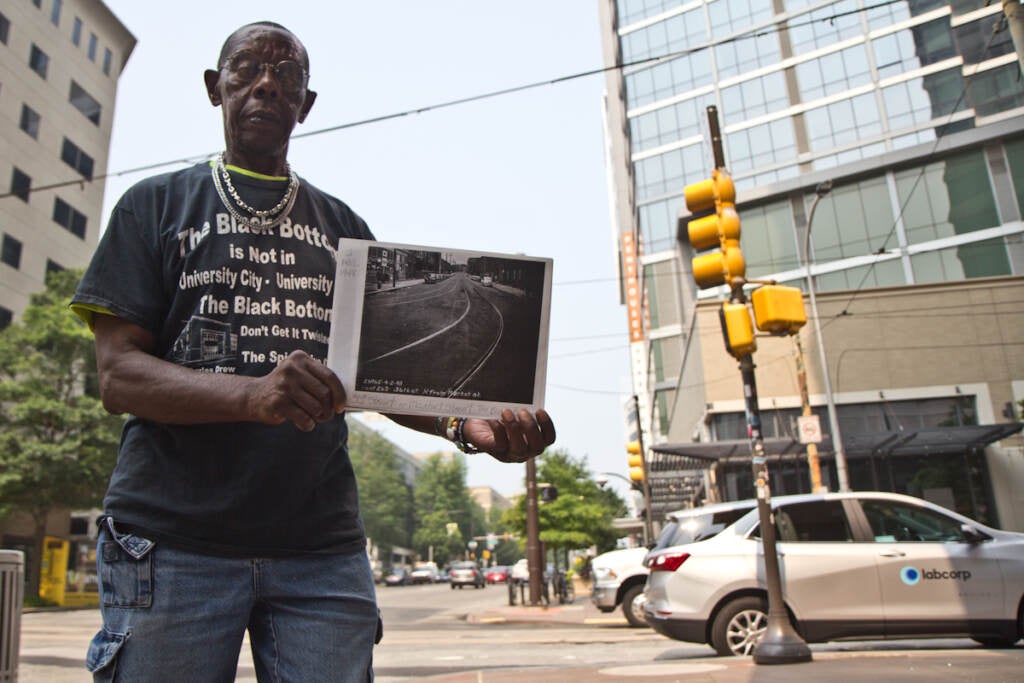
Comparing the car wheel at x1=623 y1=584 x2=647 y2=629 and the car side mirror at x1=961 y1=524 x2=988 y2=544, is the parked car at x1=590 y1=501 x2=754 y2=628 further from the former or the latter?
the car side mirror at x1=961 y1=524 x2=988 y2=544

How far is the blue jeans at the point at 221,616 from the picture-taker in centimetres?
146

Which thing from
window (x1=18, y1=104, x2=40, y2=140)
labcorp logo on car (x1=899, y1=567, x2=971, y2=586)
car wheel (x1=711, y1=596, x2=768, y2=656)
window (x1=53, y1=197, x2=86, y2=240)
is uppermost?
window (x1=18, y1=104, x2=40, y2=140)

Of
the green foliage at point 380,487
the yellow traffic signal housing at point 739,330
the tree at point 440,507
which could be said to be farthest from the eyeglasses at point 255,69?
the tree at point 440,507

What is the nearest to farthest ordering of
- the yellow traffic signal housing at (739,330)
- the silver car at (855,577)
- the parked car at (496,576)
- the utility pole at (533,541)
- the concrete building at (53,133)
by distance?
the silver car at (855,577), the yellow traffic signal housing at (739,330), the utility pole at (533,541), the concrete building at (53,133), the parked car at (496,576)

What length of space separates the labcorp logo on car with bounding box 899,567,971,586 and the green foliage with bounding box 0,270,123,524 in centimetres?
2710

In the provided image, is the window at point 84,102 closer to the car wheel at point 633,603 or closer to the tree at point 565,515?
the tree at point 565,515

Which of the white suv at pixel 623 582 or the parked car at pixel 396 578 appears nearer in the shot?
the white suv at pixel 623 582

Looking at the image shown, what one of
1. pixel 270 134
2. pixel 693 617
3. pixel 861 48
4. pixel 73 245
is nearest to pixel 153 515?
pixel 270 134

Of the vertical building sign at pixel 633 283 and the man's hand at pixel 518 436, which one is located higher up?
the vertical building sign at pixel 633 283

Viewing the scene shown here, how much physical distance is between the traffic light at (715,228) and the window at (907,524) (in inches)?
108

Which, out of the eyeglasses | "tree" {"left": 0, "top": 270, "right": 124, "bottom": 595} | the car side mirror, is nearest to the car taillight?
the car side mirror

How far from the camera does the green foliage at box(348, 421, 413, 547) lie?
76.3m

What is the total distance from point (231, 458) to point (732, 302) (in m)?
7.83

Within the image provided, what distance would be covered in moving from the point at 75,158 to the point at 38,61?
500 cm
